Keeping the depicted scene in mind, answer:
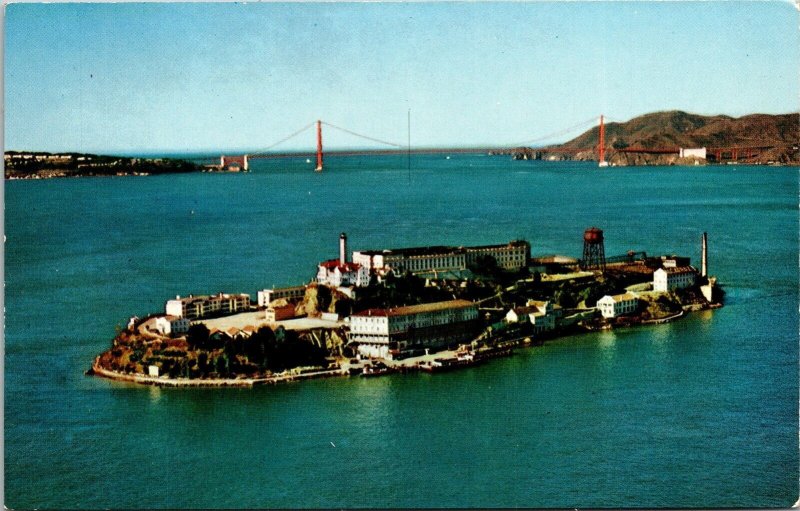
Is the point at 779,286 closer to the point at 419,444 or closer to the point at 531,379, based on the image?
the point at 531,379

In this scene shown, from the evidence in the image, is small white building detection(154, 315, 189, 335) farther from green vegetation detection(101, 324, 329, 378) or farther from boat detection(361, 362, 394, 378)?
boat detection(361, 362, 394, 378)

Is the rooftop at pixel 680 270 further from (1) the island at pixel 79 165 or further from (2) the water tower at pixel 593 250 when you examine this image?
(1) the island at pixel 79 165

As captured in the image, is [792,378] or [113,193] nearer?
[792,378]

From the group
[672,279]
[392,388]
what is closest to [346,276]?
[392,388]

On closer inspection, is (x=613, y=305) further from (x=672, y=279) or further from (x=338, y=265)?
(x=338, y=265)

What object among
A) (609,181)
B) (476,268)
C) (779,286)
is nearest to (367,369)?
(476,268)
